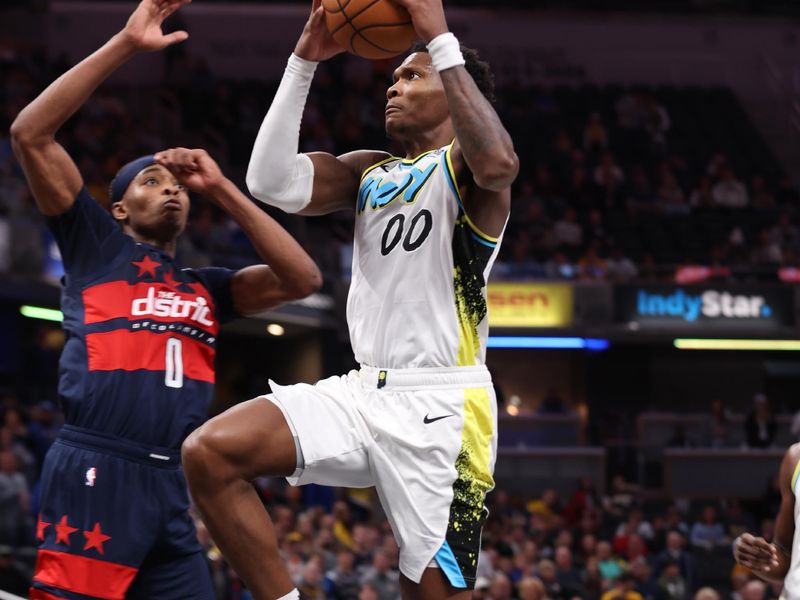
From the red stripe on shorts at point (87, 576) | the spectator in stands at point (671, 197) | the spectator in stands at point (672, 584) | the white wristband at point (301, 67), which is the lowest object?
the red stripe on shorts at point (87, 576)

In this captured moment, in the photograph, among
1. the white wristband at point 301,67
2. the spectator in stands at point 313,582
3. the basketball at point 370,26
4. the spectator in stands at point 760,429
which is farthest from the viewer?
the spectator in stands at point 760,429

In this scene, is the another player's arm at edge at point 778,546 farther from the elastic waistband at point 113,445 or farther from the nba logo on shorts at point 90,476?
the nba logo on shorts at point 90,476

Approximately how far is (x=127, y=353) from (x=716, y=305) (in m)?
17.3

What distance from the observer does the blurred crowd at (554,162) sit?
18578mm

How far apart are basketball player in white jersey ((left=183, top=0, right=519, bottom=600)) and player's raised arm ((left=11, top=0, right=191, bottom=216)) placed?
51 cm

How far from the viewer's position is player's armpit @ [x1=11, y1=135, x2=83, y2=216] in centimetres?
407

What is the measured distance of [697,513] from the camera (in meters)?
17.7

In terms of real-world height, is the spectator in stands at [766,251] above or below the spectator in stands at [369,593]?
above

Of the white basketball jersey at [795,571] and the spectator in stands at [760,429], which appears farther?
the spectator in stands at [760,429]

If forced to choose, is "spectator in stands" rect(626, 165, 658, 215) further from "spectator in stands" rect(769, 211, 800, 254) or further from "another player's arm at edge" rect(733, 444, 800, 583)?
"another player's arm at edge" rect(733, 444, 800, 583)

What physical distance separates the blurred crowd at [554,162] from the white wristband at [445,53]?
1229 centimetres

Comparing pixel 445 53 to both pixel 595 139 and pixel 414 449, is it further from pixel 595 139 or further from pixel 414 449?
pixel 595 139

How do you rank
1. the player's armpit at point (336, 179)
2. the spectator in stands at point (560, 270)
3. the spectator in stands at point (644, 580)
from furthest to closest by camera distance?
1. the spectator in stands at point (560, 270)
2. the spectator in stands at point (644, 580)
3. the player's armpit at point (336, 179)

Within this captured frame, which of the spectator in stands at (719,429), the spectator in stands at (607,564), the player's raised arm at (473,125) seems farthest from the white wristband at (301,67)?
the spectator in stands at (719,429)
